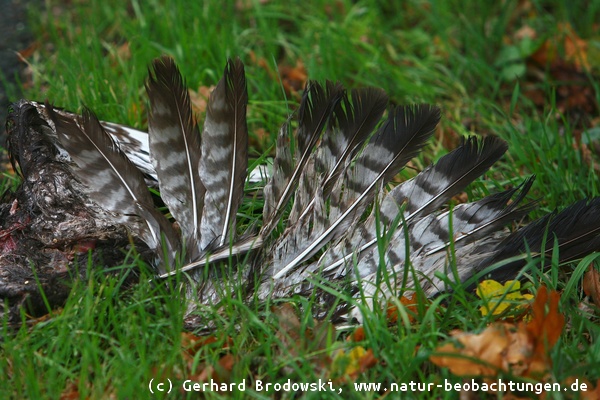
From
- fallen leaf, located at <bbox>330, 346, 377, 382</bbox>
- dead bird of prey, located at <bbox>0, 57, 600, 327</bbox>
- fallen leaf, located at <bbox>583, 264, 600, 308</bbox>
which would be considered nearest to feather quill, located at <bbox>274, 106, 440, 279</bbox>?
dead bird of prey, located at <bbox>0, 57, 600, 327</bbox>

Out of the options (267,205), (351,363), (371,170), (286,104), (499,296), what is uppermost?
(286,104)

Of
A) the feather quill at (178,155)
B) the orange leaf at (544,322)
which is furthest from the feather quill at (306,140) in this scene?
the orange leaf at (544,322)

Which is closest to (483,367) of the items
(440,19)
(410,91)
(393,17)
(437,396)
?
(437,396)

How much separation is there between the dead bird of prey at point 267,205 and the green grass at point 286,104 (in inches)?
5.5

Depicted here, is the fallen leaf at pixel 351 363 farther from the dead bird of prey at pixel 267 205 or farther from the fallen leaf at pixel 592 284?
the fallen leaf at pixel 592 284

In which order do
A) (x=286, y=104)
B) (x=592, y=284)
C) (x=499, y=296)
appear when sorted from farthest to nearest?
1. (x=286, y=104)
2. (x=592, y=284)
3. (x=499, y=296)

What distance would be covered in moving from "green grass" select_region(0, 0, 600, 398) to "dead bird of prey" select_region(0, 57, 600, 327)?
0.14 meters

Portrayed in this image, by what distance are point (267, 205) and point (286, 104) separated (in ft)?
2.63

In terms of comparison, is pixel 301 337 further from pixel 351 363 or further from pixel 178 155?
pixel 178 155

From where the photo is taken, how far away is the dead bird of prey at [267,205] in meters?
2.53

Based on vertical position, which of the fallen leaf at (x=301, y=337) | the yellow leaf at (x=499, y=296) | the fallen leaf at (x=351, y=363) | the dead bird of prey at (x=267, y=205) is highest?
the dead bird of prey at (x=267, y=205)

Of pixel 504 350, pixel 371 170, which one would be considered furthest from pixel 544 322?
pixel 371 170

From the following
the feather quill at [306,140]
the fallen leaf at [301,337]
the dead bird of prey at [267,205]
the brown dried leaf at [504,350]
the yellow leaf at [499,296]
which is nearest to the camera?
the brown dried leaf at [504,350]

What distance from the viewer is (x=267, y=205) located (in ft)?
8.78
